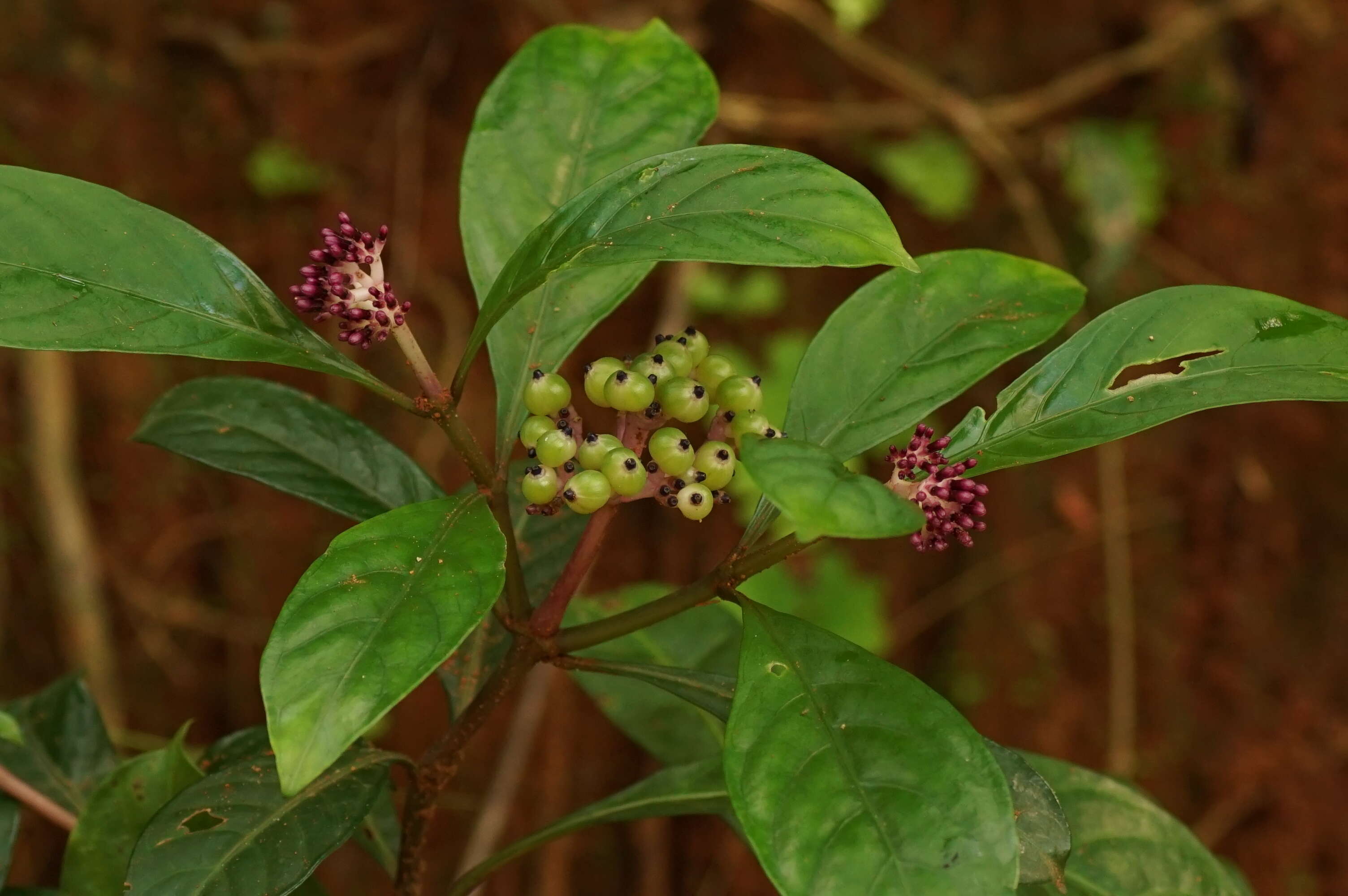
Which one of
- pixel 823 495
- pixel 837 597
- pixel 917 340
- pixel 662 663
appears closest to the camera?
pixel 823 495

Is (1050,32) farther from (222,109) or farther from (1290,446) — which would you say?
(222,109)

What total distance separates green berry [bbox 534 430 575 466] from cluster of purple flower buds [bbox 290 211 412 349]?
0.41 feet

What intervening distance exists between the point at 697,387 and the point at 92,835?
0.63 meters

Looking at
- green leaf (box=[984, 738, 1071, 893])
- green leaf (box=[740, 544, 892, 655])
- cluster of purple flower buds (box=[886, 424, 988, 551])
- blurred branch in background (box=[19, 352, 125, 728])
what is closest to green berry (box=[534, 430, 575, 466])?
cluster of purple flower buds (box=[886, 424, 988, 551])

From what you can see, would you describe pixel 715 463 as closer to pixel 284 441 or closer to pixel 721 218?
pixel 721 218

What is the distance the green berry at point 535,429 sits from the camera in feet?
2.46

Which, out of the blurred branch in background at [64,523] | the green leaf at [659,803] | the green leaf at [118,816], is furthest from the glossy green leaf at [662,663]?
the blurred branch in background at [64,523]

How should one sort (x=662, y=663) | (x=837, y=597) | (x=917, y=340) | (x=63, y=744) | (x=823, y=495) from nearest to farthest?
(x=823, y=495)
(x=917, y=340)
(x=63, y=744)
(x=662, y=663)
(x=837, y=597)

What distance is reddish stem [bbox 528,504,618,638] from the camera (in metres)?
0.76

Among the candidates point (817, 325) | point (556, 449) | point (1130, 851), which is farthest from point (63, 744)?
point (817, 325)

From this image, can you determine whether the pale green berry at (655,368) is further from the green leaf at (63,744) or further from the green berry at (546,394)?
the green leaf at (63,744)

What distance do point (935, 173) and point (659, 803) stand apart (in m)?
2.40

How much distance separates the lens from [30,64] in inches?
103

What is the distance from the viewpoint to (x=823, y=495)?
57 cm
